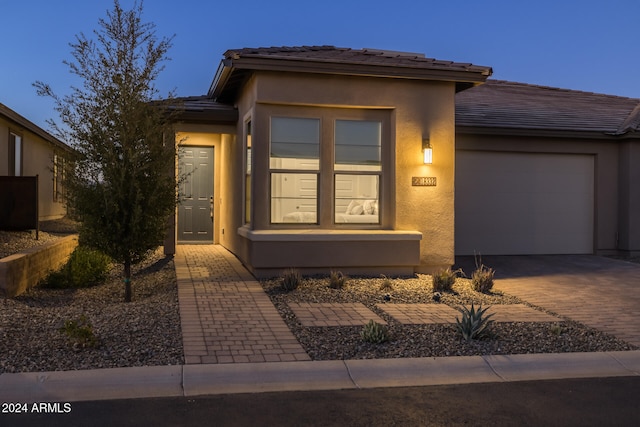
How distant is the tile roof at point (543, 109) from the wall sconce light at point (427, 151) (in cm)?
261

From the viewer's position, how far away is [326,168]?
34.9ft

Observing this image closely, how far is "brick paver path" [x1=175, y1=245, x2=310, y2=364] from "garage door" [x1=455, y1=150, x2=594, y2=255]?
547 centimetres

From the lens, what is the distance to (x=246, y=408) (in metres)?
4.72

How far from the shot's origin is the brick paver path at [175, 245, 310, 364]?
19.5 feet

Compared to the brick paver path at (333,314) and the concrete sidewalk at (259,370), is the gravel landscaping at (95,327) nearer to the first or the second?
the concrete sidewalk at (259,370)

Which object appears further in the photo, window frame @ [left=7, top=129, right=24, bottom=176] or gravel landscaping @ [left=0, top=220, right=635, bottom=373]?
window frame @ [left=7, top=129, right=24, bottom=176]

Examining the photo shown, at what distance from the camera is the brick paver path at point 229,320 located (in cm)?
594

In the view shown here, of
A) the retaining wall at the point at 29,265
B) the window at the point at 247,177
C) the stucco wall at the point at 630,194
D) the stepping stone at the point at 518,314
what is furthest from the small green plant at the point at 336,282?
the stucco wall at the point at 630,194

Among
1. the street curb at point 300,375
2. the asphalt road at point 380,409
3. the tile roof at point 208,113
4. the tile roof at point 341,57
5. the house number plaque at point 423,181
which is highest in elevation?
the tile roof at point 341,57

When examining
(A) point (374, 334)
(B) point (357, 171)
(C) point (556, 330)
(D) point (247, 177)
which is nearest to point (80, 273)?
(D) point (247, 177)

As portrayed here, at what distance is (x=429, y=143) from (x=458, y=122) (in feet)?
9.43

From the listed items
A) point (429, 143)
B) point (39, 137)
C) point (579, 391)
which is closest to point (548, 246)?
point (429, 143)

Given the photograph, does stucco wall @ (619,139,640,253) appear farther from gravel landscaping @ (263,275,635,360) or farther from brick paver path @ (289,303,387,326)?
brick paver path @ (289,303,387,326)

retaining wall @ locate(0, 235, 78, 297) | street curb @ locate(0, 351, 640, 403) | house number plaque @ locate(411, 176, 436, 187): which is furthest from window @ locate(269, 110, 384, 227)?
street curb @ locate(0, 351, 640, 403)
